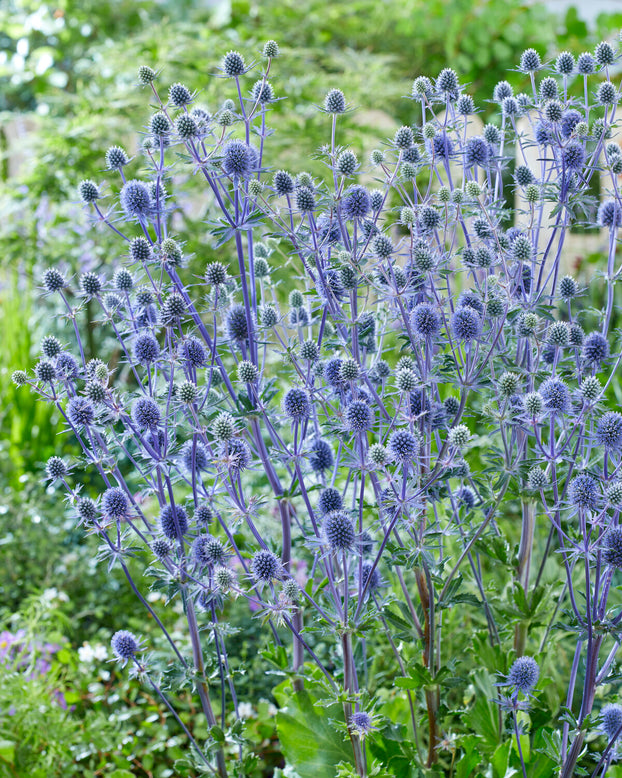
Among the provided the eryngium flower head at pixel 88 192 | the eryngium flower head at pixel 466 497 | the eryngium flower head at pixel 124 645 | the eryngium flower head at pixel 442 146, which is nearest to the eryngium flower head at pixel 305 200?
the eryngium flower head at pixel 442 146

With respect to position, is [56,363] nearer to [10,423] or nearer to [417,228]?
[417,228]

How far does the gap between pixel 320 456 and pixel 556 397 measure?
1.84ft

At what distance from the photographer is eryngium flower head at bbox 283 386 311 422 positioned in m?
1.59

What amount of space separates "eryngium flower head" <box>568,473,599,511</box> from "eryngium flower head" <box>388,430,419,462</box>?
1.04 ft

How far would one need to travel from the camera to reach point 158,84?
13.5ft

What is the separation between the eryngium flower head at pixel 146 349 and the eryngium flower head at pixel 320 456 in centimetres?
43

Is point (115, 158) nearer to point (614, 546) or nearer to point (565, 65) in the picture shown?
point (565, 65)

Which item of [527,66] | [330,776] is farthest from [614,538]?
[527,66]

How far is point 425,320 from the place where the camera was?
5.12ft

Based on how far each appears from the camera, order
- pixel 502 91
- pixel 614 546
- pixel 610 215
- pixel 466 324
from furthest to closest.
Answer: pixel 502 91
pixel 610 215
pixel 466 324
pixel 614 546

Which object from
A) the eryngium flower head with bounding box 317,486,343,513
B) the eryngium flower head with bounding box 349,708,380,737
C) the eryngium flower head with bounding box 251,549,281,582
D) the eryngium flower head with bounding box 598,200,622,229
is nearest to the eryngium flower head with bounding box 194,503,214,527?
the eryngium flower head with bounding box 251,549,281,582

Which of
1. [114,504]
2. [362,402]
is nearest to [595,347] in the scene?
[362,402]

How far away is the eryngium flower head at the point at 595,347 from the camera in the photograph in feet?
5.25

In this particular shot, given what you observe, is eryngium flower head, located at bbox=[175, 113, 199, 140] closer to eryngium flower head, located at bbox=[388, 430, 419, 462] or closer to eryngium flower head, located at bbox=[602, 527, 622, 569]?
eryngium flower head, located at bbox=[388, 430, 419, 462]
